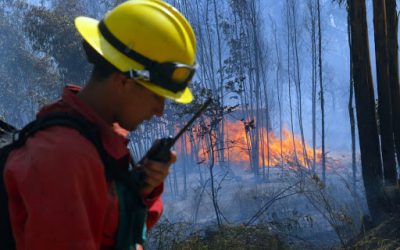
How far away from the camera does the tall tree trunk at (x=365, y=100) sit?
254 inches

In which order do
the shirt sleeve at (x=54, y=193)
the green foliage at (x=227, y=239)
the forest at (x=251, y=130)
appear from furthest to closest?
the forest at (x=251, y=130) → the green foliage at (x=227, y=239) → the shirt sleeve at (x=54, y=193)

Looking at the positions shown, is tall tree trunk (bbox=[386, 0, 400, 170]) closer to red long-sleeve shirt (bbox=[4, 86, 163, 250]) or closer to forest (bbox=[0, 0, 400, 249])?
forest (bbox=[0, 0, 400, 249])

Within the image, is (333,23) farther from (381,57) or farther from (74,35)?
(381,57)

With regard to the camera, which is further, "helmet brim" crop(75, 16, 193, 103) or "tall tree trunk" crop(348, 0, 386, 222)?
"tall tree trunk" crop(348, 0, 386, 222)

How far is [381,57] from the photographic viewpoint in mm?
6602

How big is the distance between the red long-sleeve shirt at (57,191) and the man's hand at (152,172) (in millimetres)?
171

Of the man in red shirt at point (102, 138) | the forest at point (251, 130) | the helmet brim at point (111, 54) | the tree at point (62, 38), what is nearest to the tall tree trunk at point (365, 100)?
the forest at point (251, 130)

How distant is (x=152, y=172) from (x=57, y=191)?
0.33 metres

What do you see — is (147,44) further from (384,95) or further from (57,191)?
(384,95)

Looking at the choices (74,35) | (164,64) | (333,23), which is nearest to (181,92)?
(164,64)

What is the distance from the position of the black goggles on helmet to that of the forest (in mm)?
2893

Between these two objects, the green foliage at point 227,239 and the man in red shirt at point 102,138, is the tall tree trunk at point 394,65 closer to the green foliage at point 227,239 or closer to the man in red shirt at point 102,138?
the green foliage at point 227,239

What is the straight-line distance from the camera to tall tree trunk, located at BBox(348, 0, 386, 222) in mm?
6453

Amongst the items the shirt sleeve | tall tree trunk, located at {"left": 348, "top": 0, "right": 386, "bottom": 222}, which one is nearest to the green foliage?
tall tree trunk, located at {"left": 348, "top": 0, "right": 386, "bottom": 222}
